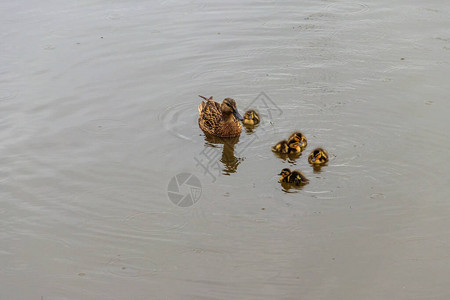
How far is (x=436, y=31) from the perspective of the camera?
27.8ft

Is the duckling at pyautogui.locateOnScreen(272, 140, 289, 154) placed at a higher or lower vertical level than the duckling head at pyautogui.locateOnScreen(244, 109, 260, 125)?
lower

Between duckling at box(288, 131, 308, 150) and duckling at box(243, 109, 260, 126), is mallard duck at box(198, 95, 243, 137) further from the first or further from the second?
duckling at box(288, 131, 308, 150)

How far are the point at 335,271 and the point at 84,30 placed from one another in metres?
6.19

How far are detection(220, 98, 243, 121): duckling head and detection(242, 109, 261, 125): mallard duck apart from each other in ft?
0.54

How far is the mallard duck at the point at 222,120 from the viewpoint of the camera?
6715mm

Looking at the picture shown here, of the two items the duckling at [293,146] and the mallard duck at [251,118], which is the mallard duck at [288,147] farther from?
the mallard duck at [251,118]

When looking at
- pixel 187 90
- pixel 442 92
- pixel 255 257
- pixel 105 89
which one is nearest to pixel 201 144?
pixel 187 90

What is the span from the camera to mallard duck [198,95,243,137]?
6715 millimetres

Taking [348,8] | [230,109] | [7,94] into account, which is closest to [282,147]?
[230,109]

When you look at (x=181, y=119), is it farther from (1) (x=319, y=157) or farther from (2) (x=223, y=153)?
(1) (x=319, y=157)

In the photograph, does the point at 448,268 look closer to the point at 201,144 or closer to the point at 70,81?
the point at 201,144

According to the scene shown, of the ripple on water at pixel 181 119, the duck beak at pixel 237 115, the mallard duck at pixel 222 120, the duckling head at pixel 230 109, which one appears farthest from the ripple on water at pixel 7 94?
the duck beak at pixel 237 115
